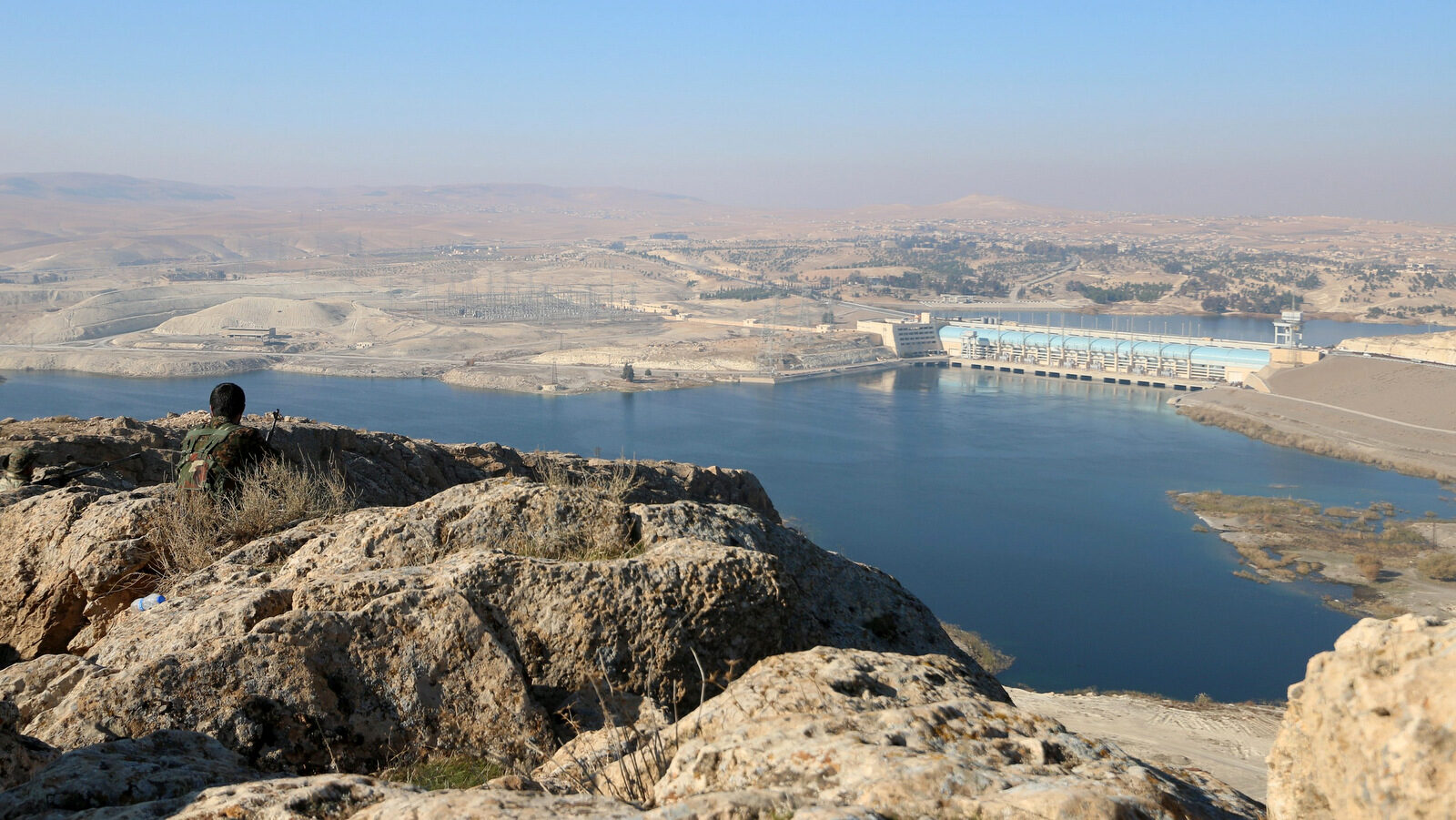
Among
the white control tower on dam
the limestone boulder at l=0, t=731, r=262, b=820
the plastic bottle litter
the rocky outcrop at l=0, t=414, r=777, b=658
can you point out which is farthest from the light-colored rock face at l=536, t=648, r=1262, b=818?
the white control tower on dam

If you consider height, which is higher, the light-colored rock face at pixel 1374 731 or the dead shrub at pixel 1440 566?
the light-colored rock face at pixel 1374 731

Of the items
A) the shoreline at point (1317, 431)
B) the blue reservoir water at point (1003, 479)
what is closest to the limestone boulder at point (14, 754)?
the blue reservoir water at point (1003, 479)

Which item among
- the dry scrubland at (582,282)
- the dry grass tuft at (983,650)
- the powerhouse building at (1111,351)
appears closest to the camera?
the dry grass tuft at (983,650)

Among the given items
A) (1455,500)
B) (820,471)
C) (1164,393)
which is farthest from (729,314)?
(1455,500)

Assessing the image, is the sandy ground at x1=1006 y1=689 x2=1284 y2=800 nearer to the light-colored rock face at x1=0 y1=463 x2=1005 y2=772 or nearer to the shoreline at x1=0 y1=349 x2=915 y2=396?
the light-colored rock face at x1=0 y1=463 x2=1005 y2=772

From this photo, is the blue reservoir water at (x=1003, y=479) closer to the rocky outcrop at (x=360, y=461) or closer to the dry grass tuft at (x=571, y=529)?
the rocky outcrop at (x=360, y=461)

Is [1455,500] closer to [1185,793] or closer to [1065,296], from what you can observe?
[1185,793]

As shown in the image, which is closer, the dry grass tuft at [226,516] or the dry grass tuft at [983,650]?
the dry grass tuft at [226,516]
